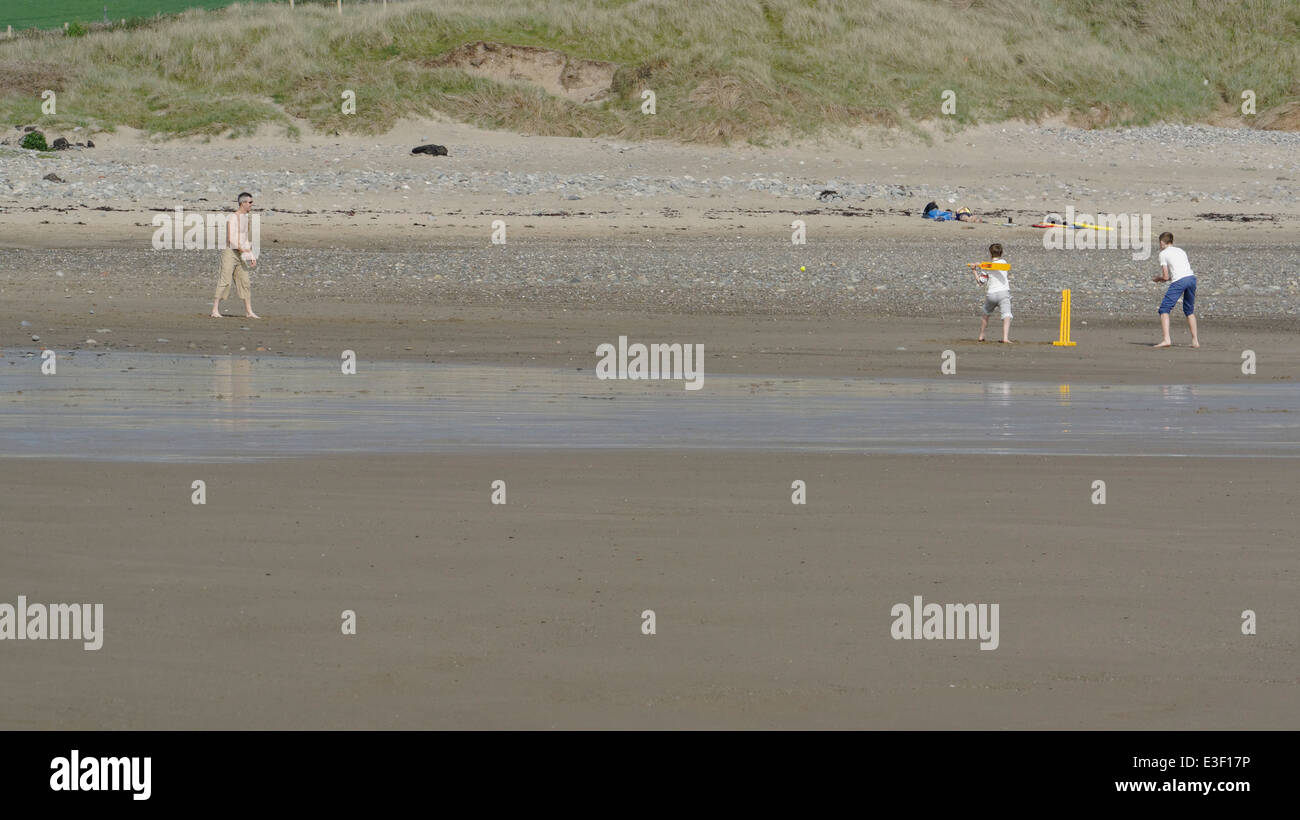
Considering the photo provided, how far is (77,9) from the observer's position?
346ft

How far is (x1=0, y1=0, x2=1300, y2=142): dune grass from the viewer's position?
1751 inches

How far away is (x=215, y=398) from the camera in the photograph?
45.4ft

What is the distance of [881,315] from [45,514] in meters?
14.3

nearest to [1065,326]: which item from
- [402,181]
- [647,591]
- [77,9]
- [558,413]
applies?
[558,413]

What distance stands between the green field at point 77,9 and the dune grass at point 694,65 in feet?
152

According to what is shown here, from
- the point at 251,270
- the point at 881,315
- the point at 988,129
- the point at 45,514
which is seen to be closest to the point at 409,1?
the point at 988,129

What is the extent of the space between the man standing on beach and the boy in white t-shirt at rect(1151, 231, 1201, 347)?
959cm

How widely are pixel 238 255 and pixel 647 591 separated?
46.0ft

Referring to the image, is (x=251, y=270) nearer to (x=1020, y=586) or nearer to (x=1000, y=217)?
(x=1000, y=217)

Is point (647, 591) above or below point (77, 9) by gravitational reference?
below

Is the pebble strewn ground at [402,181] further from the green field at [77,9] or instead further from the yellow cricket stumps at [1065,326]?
the green field at [77,9]

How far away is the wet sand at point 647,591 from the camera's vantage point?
5891mm

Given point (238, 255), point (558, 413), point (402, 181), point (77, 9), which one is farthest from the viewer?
point (77, 9)

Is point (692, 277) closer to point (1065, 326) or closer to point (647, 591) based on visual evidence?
point (1065, 326)
